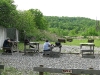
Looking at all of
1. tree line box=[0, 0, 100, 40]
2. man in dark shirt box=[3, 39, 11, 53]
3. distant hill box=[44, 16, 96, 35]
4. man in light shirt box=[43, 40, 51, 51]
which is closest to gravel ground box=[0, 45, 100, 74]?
man in light shirt box=[43, 40, 51, 51]

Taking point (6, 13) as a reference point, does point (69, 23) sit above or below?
above

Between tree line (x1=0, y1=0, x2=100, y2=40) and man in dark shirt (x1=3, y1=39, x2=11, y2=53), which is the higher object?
tree line (x1=0, y1=0, x2=100, y2=40)

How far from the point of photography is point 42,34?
55.8 m

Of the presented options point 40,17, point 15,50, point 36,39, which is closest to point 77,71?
point 15,50

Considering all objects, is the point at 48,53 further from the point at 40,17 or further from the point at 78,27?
the point at 78,27

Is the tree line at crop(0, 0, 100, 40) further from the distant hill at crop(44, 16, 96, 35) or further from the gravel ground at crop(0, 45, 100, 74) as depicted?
the gravel ground at crop(0, 45, 100, 74)

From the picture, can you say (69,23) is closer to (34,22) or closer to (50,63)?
(34,22)

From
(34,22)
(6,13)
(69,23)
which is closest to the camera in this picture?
(6,13)

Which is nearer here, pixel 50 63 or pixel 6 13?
pixel 50 63

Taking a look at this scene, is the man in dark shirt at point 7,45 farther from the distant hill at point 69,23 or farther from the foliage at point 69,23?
the distant hill at point 69,23

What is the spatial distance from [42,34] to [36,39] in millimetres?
5423

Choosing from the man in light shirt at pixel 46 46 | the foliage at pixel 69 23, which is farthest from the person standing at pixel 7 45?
the foliage at pixel 69 23

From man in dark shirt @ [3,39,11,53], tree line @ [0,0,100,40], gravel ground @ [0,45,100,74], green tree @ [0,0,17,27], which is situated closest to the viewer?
gravel ground @ [0,45,100,74]

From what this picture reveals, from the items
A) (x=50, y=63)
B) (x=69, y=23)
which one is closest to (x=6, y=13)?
(x=50, y=63)
